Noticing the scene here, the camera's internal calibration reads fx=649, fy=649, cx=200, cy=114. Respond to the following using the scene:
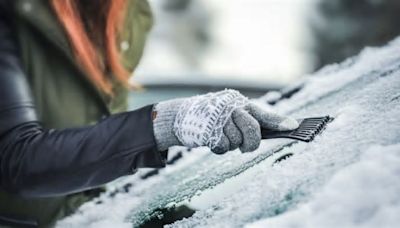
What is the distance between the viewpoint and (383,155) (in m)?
0.87

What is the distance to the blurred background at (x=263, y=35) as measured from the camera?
6.55 m

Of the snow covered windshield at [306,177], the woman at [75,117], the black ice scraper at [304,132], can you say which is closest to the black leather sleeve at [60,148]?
the woman at [75,117]

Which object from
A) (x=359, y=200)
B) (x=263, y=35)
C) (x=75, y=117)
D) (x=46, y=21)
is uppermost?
(x=46, y=21)

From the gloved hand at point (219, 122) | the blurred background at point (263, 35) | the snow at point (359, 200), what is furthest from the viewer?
the blurred background at point (263, 35)

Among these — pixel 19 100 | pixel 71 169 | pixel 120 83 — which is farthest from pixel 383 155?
pixel 120 83

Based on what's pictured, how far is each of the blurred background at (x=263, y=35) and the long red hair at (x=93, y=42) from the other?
161 inches

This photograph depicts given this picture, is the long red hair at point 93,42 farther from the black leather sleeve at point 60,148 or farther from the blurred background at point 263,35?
the blurred background at point 263,35

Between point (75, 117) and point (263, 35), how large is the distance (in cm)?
623

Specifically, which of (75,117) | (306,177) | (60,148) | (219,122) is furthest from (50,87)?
(306,177)

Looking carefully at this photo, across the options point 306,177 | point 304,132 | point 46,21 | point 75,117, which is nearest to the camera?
point 306,177

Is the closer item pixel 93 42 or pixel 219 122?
pixel 219 122

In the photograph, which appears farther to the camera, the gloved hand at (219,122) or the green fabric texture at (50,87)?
the green fabric texture at (50,87)

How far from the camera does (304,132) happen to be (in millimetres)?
1117

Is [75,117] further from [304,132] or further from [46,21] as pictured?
[304,132]
